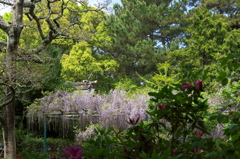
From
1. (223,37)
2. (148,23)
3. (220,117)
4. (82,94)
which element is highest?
(148,23)

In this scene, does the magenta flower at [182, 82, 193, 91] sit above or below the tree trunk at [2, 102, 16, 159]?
above

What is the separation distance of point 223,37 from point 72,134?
8558 mm

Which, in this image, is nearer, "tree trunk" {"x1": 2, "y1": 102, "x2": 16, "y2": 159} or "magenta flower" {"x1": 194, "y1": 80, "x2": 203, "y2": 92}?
"magenta flower" {"x1": 194, "y1": 80, "x2": 203, "y2": 92}

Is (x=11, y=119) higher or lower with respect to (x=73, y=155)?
lower

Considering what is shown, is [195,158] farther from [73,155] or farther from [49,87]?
[49,87]

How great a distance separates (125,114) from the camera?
8.38 m

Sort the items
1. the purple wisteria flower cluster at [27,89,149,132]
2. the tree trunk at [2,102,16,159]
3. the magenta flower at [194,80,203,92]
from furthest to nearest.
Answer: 1. the purple wisteria flower cluster at [27,89,149,132]
2. the tree trunk at [2,102,16,159]
3. the magenta flower at [194,80,203,92]

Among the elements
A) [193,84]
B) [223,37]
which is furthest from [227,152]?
[223,37]

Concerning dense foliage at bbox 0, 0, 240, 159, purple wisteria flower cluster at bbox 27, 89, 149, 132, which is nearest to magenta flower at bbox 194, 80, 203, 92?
dense foliage at bbox 0, 0, 240, 159

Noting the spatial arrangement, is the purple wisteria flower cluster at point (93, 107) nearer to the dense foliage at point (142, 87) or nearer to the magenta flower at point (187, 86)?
the dense foliage at point (142, 87)

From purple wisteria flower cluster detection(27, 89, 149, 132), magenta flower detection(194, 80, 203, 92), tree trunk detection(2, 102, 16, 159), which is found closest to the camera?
magenta flower detection(194, 80, 203, 92)

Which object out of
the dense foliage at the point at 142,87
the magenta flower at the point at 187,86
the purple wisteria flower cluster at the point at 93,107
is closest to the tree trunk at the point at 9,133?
the dense foliage at the point at 142,87

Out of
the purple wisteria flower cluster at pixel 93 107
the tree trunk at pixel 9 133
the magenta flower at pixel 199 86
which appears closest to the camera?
the magenta flower at pixel 199 86

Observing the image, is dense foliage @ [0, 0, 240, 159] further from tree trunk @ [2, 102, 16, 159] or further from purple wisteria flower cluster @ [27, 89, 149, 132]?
tree trunk @ [2, 102, 16, 159]
